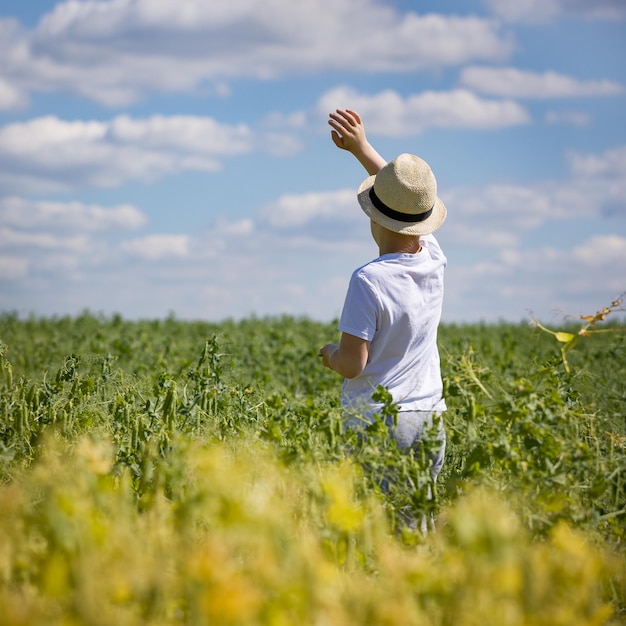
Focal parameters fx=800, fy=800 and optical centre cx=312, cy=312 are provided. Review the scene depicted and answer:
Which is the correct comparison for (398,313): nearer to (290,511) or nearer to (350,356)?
(350,356)

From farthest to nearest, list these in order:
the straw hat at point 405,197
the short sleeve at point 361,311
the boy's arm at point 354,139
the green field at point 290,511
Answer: the boy's arm at point 354,139 < the straw hat at point 405,197 < the short sleeve at point 361,311 < the green field at point 290,511

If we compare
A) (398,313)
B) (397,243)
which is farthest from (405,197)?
(398,313)

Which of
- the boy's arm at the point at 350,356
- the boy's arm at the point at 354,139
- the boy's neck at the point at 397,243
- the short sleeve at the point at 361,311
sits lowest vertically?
the boy's arm at the point at 350,356

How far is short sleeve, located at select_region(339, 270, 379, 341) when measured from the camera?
3.83 meters

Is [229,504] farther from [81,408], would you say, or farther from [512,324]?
[512,324]

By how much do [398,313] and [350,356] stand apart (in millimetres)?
318

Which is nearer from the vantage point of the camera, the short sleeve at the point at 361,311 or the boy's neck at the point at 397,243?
the short sleeve at the point at 361,311

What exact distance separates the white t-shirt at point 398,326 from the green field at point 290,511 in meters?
0.16

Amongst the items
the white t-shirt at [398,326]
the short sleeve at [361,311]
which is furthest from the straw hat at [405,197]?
the short sleeve at [361,311]

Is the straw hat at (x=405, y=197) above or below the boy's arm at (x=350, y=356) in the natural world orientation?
above

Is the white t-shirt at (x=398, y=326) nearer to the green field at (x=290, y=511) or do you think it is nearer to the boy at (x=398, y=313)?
the boy at (x=398, y=313)

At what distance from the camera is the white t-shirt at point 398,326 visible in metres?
3.85

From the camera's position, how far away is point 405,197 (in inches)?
158

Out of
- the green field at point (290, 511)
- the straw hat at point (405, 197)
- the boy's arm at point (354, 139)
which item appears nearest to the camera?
the green field at point (290, 511)
